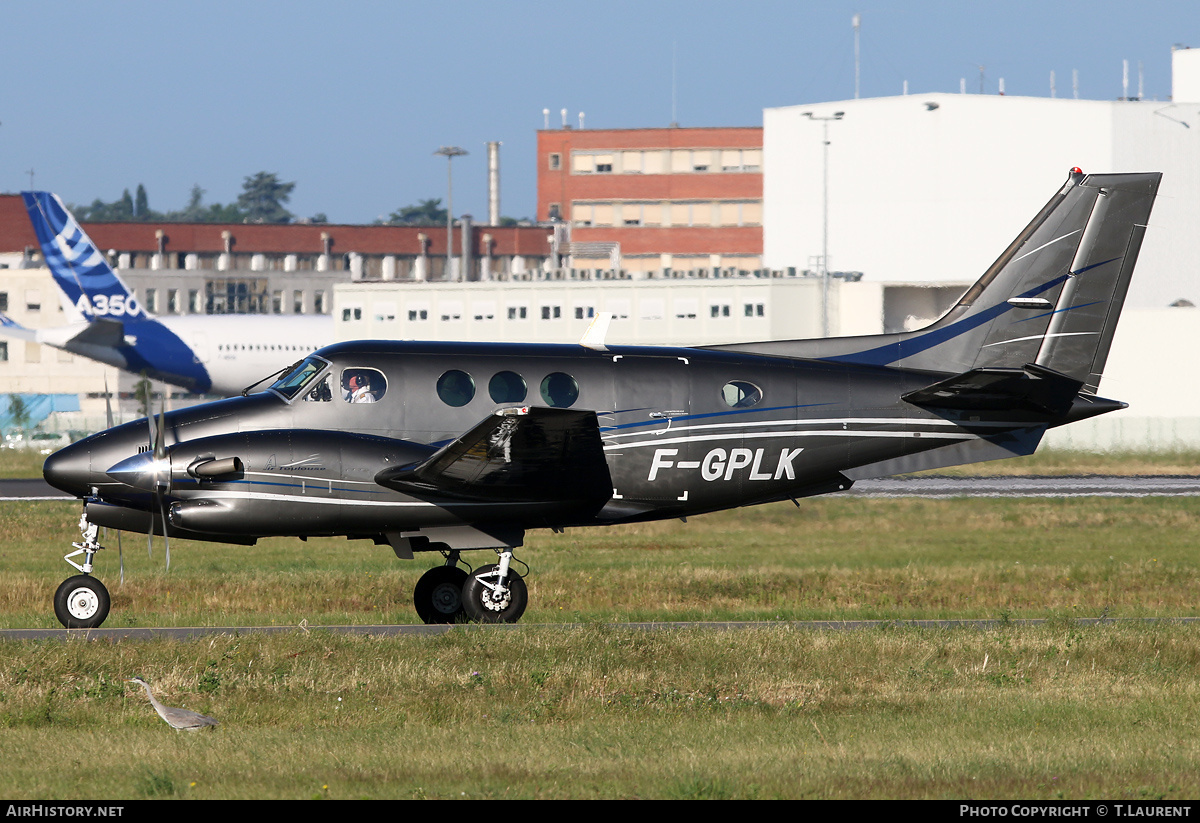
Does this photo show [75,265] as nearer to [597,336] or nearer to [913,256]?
[913,256]

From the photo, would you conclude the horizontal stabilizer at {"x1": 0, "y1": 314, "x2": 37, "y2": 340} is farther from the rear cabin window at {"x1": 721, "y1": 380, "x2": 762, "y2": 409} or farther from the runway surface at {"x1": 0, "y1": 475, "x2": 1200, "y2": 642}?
the rear cabin window at {"x1": 721, "y1": 380, "x2": 762, "y2": 409}

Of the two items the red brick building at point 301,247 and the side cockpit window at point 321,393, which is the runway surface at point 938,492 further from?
the red brick building at point 301,247

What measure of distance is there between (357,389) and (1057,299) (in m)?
11.1

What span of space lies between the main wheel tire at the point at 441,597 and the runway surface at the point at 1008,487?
25.4 metres

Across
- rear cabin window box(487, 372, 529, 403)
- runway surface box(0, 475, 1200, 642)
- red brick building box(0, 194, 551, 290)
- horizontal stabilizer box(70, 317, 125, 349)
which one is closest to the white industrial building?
horizontal stabilizer box(70, 317, 125, 349)

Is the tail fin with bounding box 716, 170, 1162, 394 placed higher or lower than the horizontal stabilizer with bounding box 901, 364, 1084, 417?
higher

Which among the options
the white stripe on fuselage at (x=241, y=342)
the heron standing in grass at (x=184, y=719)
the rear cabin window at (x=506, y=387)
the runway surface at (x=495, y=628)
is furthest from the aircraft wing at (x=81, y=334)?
the heron standing in grass at (x=184, y=719)

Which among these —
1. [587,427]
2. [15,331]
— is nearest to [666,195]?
[15,331]

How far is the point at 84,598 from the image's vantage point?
63.8 ft

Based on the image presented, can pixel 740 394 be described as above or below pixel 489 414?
above

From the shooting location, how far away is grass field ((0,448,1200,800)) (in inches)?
472

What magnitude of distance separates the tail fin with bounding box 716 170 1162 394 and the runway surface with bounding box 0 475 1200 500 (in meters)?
21.5

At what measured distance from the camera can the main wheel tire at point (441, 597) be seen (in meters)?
21.0
